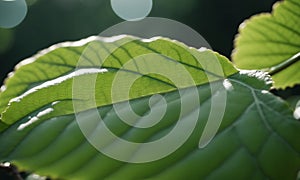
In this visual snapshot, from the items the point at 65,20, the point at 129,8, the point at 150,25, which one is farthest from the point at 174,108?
Answer: the point at 65,20

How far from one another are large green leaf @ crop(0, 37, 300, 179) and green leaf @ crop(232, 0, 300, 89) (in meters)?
0.23

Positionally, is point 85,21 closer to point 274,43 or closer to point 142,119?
point 274,43

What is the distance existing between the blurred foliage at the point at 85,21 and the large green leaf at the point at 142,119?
41.4 ft

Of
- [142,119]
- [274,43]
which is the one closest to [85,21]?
[274,43]

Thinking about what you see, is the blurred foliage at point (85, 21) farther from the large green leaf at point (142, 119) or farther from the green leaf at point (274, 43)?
the large green leaf at point (142, 119)

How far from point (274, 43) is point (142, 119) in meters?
0.43

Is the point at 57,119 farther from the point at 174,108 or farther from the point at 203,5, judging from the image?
the point at 203,5

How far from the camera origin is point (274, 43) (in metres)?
1.00

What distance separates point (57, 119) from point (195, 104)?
0.17 metres

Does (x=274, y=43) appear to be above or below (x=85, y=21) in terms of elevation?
above

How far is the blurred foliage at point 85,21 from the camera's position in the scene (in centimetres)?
1389

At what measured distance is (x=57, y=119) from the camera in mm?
657

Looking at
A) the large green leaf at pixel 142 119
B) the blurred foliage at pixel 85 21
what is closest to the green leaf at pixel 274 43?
the large green leaf at pixel 142 119

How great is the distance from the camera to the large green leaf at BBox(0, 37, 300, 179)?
1.89 feet
